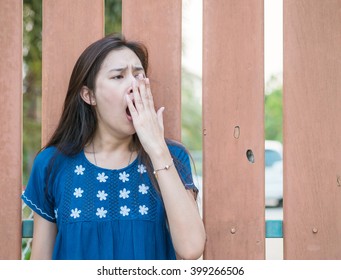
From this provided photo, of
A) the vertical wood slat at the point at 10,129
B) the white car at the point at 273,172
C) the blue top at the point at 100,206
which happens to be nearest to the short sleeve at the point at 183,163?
the blue top at the point at 100,206

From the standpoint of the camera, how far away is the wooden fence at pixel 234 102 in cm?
224

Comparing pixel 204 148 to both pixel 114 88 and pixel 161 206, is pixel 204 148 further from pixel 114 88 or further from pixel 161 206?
pixel 114 88

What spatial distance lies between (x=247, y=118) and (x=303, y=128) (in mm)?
243

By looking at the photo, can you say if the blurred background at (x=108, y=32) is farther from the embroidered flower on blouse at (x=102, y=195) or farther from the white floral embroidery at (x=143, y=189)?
the embroidered flower on blouse at (x=102, y=195)

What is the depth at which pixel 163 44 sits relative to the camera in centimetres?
225

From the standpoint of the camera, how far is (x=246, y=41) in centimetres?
225

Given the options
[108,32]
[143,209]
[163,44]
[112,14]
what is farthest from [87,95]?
[112,14]

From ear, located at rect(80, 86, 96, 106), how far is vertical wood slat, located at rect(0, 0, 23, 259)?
0.30 m

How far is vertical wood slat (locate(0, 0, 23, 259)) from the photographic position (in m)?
2.23

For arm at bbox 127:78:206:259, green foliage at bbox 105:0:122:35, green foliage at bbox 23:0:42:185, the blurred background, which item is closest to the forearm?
arm at bbox 127:78:206:259

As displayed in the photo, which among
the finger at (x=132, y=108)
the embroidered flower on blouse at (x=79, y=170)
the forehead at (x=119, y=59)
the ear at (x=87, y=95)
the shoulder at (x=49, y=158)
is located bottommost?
the embroidered flower on blouse at (x=79, y=170)

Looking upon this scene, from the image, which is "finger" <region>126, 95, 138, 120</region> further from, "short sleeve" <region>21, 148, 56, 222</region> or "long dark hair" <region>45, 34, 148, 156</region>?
"short sleeve" <region>21, 148, 56, 222</region>
